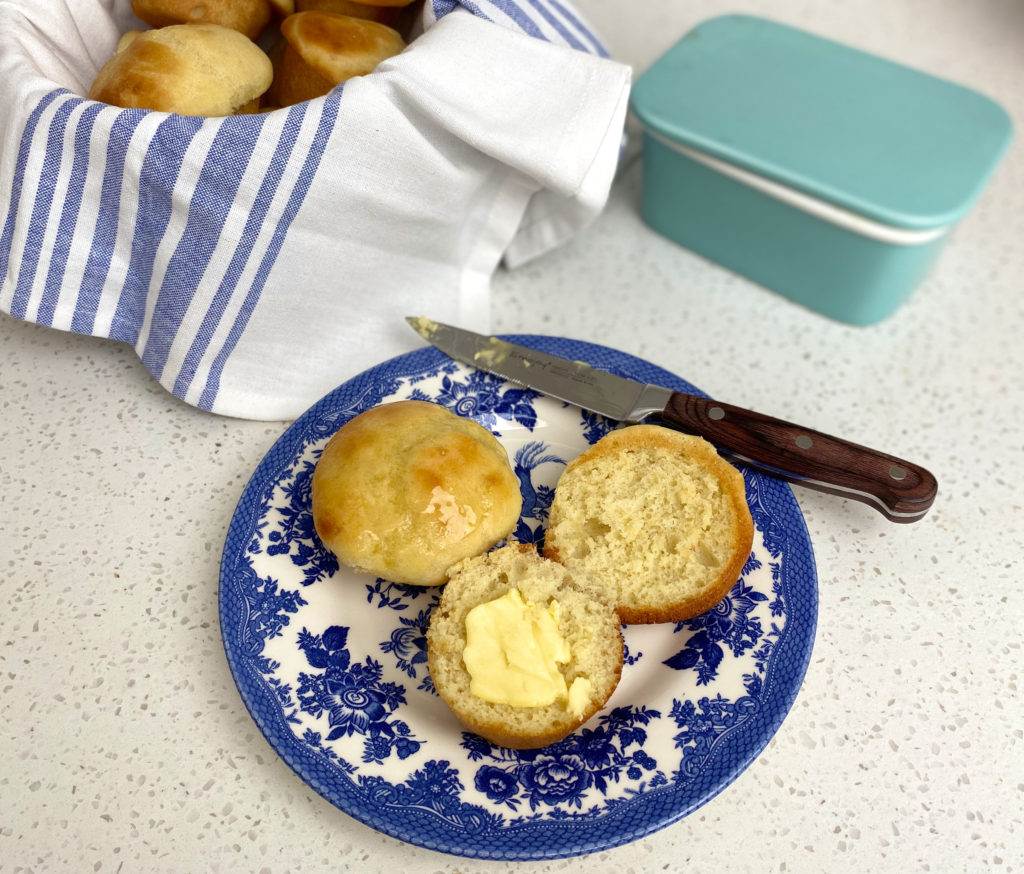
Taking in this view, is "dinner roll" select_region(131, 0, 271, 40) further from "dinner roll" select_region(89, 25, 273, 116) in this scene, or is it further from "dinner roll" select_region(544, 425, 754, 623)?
"dinner roll" select_region(544, 425, 754, 623)

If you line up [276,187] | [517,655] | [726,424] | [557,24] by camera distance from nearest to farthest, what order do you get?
[517,655], [276,187], [726,424], [557,24]

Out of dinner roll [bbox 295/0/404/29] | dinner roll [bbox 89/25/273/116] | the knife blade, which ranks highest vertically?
dinner roll [bbox 295/0/404/29]

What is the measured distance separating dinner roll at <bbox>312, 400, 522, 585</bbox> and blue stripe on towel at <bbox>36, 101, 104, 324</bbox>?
1.59 feet

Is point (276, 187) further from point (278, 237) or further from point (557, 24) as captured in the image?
point (557, 24)

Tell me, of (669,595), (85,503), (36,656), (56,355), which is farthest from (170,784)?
(56,355)

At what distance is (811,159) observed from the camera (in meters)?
1.43

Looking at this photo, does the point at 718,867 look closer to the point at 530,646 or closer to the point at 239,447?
the point at 530,646

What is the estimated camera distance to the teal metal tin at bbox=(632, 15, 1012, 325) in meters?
1.40

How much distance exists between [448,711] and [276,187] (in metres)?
0.74

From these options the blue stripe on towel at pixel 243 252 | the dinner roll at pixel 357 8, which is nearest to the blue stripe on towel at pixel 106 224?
the blue stripe on towel at pixel 243 252

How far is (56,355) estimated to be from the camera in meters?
1.48

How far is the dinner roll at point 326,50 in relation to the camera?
126 centimetres

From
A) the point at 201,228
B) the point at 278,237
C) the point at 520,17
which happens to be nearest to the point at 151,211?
the point at 201,228

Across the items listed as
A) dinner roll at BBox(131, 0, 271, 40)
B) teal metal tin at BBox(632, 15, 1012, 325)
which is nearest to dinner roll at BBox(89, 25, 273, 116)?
dinner roll at BBox(131, 0, 271, 40)
